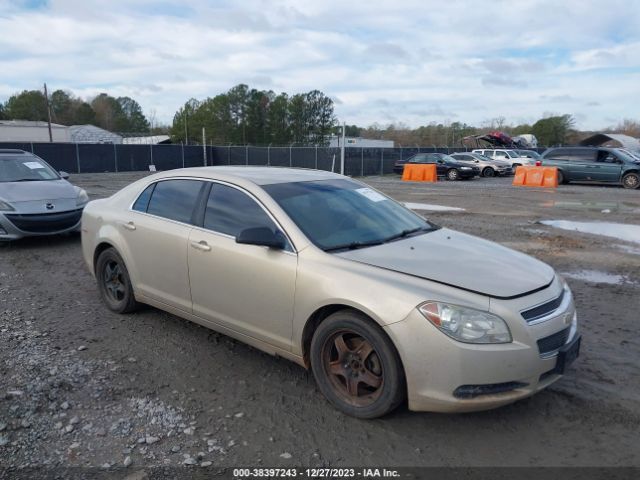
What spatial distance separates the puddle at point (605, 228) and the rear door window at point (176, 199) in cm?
822

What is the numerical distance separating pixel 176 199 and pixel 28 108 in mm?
106157

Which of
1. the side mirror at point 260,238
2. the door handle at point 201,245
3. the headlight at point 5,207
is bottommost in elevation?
the headlight at point 5,207

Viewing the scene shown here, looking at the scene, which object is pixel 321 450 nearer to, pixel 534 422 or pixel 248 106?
pixel 534 422

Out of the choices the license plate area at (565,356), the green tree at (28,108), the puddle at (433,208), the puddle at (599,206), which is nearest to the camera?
the license plate area at (565,356)

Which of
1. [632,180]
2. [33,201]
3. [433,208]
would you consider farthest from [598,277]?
[632,180]

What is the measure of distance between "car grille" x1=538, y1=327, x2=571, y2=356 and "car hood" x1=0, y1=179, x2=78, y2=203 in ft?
26.5

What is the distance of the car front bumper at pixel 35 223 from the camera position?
8234 millimetres

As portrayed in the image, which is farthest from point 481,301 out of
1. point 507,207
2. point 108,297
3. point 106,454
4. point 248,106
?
point 248,106

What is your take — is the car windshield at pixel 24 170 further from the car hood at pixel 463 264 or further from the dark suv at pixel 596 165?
the dark suv at pixel 596 165

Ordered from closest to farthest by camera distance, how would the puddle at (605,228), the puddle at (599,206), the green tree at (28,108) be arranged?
the puddle at (605,228), the puddle at (599,206), the green tree at (28,108)

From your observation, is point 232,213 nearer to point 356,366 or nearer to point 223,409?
point 223,409

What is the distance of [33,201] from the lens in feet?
27.9

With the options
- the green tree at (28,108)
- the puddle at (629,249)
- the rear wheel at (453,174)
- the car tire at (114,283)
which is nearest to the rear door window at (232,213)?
the car tire at (114,283)

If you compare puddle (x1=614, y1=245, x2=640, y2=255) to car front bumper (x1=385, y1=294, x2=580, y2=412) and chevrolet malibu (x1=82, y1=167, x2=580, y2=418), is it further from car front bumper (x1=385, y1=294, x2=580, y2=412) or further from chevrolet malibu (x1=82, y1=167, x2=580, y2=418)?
car front bumper (x1=385, y1=294, x2=580, y2=412)
